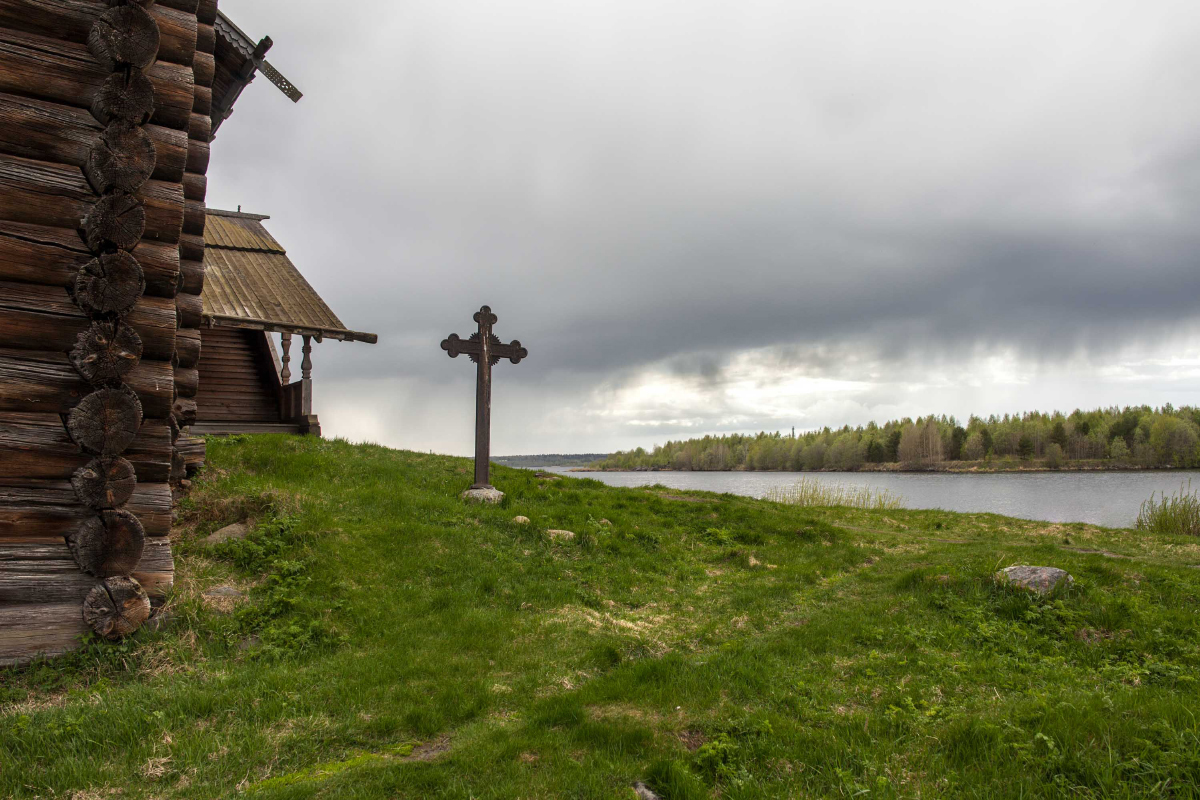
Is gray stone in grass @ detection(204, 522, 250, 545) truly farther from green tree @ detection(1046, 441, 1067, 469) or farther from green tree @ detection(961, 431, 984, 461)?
green tree @ detection(961, 431, 984, 461)

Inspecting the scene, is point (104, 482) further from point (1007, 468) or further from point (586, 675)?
point (1007, 468)

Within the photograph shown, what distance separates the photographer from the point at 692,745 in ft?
16.2

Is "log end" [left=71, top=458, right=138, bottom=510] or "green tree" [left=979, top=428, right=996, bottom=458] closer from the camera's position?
"log end" [left=71, top=458, right=138, bottom=510]

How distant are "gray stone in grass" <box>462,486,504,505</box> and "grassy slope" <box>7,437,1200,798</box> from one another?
135cm

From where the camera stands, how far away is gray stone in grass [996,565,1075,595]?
8.52 metres

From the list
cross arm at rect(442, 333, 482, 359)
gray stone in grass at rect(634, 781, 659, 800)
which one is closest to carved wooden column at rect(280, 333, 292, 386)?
cross arm at rect(442, 333, 482, 359)

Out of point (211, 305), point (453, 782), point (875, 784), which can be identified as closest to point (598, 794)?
point (453, 782)

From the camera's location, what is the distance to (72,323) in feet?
21.6

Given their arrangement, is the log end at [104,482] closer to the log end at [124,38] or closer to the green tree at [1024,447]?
the log end at [124,38]

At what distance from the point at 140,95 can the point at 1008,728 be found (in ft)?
34.1

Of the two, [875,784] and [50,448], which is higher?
[50,448]

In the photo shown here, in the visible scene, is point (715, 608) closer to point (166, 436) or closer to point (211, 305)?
point (166, 436)

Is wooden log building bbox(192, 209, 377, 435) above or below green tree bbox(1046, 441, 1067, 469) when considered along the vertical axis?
above

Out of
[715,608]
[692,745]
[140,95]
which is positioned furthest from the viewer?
[715,608]
